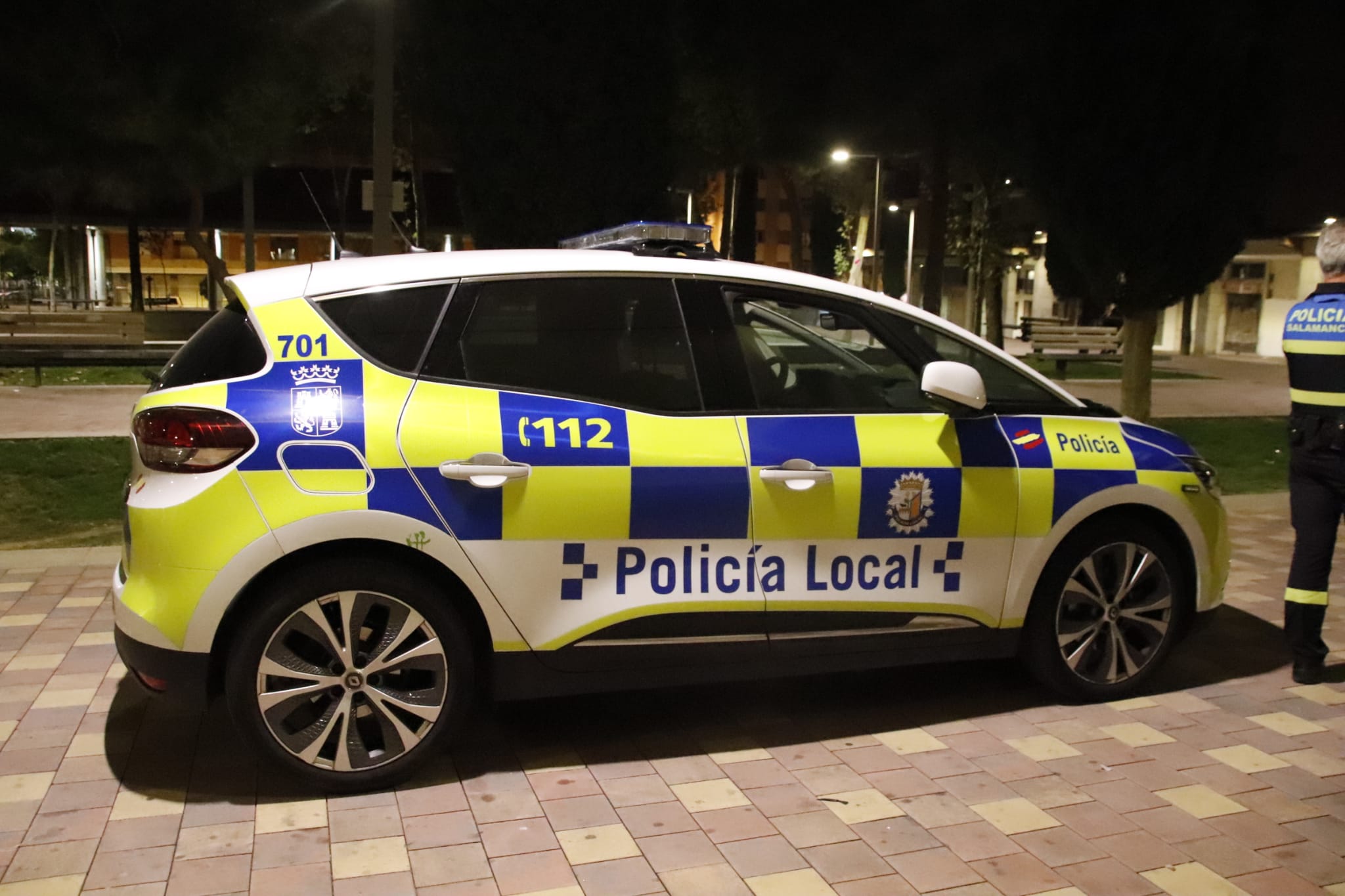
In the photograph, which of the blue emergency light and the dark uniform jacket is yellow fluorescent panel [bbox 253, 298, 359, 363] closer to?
the blue emergency light

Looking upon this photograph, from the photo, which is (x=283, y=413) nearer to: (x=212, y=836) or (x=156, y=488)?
(x=156, y=488)

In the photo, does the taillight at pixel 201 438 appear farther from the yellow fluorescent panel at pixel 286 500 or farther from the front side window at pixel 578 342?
the front side window at pixel 578 342

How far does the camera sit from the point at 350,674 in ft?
11.5

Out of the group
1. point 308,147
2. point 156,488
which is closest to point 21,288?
point 308,147

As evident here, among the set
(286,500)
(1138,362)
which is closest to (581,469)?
(286,500)

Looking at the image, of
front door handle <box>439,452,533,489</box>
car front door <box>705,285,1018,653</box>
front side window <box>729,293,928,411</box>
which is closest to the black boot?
car front door <box>705,285,1018,653</box>

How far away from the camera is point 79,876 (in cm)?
307

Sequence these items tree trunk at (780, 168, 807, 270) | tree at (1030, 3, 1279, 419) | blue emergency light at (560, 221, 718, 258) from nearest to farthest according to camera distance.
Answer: blue emergency light at (560, 221, 718, 258)
tree at (1030, 3, 1279, 419)
tree trunk at (780, 168, 807, 270)

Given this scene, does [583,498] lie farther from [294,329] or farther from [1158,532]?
[1158,532]

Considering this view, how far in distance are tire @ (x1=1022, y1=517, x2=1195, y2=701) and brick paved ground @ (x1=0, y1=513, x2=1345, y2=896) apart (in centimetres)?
14

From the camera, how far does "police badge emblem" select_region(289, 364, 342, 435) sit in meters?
3.44

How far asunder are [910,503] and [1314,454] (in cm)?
177

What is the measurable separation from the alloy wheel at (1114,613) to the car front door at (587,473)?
1.23m

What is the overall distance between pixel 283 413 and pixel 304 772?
106 centimetres
